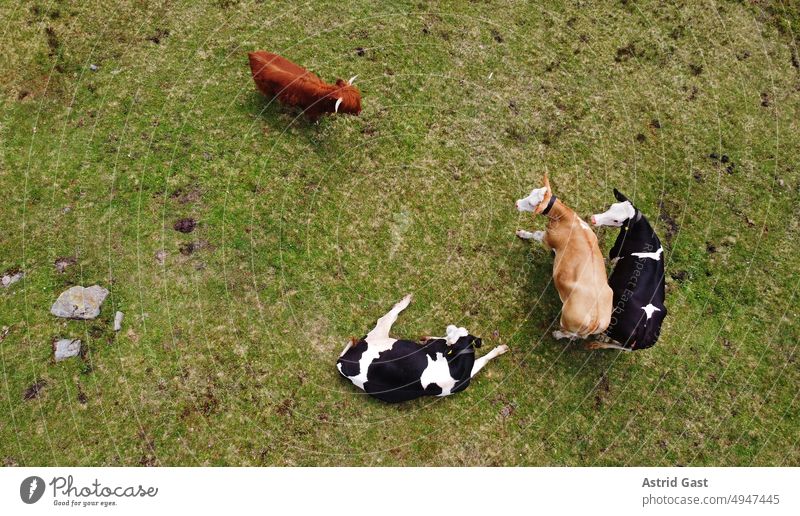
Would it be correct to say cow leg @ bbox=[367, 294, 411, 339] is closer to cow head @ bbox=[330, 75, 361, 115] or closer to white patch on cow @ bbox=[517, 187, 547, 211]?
white patch on cow @ bbox=[517, 187, 547, 211]

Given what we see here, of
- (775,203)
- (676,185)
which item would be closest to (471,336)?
(676,185)

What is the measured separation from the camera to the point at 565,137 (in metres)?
9.09

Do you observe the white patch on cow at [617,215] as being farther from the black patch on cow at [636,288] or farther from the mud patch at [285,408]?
the mud patch at [285,408]

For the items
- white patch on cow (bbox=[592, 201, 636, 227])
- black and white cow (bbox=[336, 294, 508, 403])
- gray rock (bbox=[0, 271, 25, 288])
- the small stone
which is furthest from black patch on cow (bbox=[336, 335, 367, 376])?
gray rock (bbox=[0, 271, 25, 288])

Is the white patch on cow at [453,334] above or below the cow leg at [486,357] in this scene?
above

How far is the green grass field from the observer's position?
7176 millimetres

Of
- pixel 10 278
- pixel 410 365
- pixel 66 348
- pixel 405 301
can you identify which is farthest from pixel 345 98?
pixel 10 278

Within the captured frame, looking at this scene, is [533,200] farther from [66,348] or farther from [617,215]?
[66,348]

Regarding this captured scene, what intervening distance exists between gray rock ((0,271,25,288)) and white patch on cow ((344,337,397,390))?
461 centimetres

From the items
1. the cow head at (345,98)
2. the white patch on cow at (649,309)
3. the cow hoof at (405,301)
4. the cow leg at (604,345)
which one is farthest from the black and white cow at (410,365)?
the cow head at (345,98)

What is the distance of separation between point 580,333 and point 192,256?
5.63 m

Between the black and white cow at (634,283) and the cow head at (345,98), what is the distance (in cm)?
397

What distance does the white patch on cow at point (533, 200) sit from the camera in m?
7.24

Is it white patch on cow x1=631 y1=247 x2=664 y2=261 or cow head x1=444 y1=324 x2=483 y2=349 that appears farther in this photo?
white patch on cow x1=631 y1=247 x2=664 y2=261
